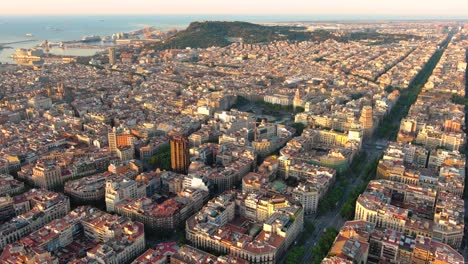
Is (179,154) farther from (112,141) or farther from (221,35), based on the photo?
(221,35)

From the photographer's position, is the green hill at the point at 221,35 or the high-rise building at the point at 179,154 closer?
the high-rise building at the point at 179,154

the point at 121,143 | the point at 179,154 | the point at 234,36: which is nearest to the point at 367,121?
the point at 179,154

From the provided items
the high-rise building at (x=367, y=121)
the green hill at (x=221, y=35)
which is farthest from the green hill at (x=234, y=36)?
the high-rise building at (x=367, y=121)

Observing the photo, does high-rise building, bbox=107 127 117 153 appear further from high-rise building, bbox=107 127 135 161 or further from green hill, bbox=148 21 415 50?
green hill, bbox=148 21 415 50

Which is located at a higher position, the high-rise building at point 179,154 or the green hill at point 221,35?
the green hill at point 221,35

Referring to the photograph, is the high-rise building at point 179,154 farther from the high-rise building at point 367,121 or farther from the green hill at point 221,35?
the green hill at point 221,35

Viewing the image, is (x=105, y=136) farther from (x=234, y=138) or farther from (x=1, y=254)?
(x=1, y=254)

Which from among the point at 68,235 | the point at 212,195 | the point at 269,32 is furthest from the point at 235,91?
the point at 269,32

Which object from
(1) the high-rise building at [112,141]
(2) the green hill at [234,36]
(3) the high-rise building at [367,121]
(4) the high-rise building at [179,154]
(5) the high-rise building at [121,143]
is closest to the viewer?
(4) the high-rise building at [179,154]
